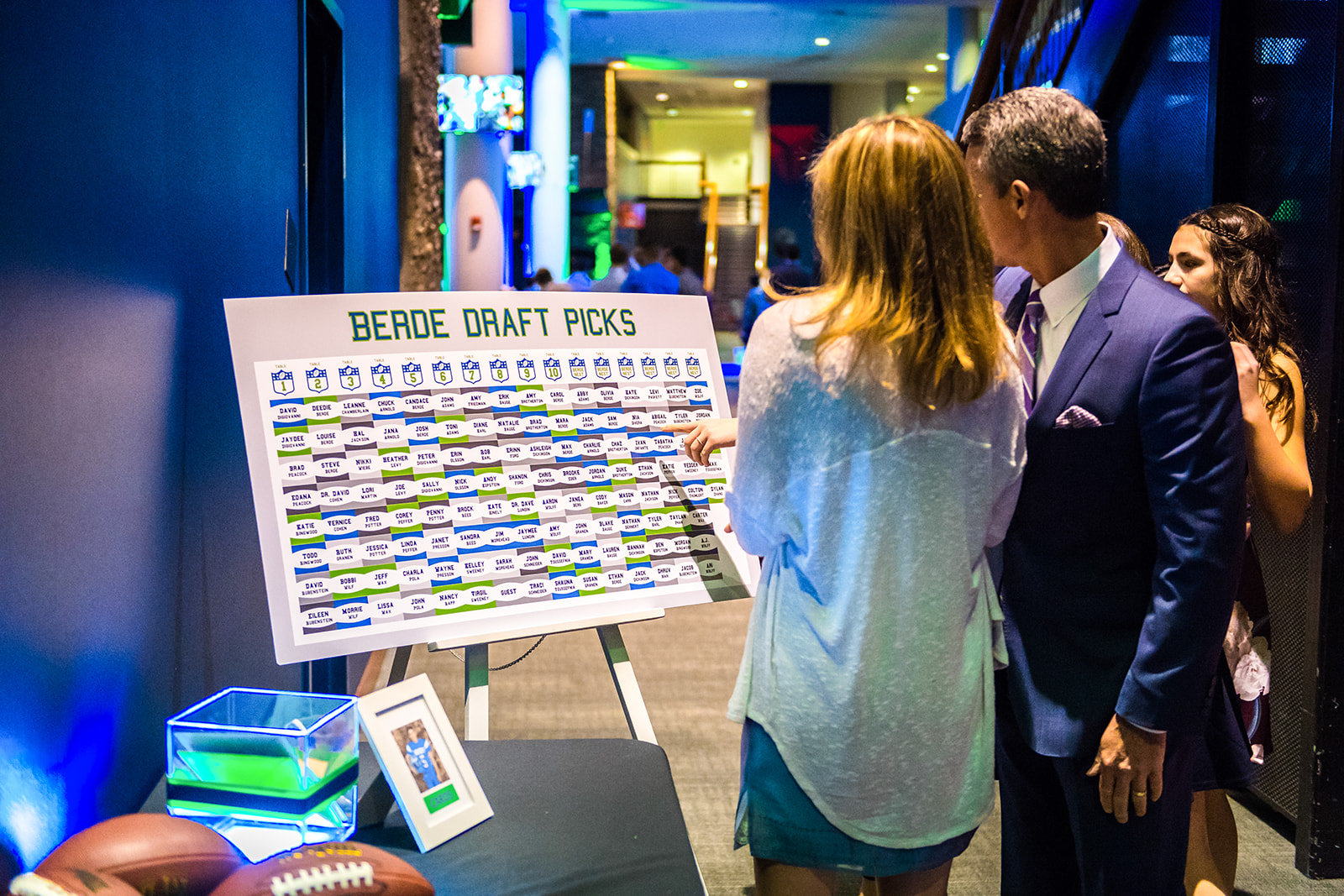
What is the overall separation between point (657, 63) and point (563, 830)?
47.5ft

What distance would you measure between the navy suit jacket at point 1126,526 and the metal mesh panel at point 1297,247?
146 centimetres

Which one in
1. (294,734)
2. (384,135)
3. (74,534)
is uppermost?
(384,135)

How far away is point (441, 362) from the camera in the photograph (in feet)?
6.07

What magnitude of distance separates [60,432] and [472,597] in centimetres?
72

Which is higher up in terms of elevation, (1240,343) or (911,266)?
(911,266)

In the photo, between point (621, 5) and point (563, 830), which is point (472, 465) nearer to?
point (563, 830)

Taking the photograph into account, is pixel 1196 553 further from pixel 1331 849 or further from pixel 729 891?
pixel 1331 849

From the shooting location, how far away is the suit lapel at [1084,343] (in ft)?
4.14

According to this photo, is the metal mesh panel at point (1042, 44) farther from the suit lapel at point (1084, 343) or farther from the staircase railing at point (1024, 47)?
the suit lapel at point (1084, 343)

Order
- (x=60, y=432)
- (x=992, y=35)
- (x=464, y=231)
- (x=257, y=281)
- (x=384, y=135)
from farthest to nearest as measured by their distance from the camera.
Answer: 1. (x=464, y=231)
2. (x=992, y=35)
3. (x=384, y=135)
4. (x=257, y=281)
5. (x=60, y=432)

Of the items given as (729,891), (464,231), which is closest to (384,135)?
(729,891)

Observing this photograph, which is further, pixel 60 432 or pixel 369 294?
pixel 369 294

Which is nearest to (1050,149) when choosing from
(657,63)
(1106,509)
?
(1106,509)

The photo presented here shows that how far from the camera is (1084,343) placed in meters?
1.27
